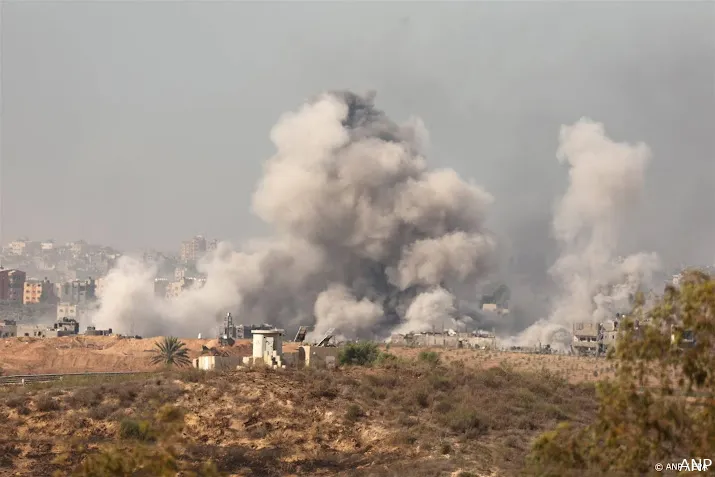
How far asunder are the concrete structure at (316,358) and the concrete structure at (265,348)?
42.0 inches

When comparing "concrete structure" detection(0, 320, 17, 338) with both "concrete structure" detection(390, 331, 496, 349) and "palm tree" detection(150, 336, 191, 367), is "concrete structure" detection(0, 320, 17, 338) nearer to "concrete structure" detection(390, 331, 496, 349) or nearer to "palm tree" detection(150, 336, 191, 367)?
"palm tree" detection(150, 336, 191, 367)

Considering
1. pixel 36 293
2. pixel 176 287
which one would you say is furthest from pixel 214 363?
pixel 36 293

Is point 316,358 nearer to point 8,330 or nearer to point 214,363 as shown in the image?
point 214,363

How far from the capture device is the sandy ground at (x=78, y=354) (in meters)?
58.4

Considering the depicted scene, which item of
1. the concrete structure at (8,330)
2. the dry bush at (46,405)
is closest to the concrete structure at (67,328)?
the concrete structure at (8,330)

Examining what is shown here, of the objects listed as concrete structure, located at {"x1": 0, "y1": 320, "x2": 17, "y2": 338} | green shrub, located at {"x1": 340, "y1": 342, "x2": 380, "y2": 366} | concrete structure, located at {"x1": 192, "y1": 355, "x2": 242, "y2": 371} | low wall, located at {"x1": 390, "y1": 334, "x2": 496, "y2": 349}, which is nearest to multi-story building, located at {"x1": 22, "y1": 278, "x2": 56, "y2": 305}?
concrete structure, located at {"x1": 0, "y1": 320, "x2": 17, "y2": 338}

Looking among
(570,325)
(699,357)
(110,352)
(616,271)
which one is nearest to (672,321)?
(699,357)

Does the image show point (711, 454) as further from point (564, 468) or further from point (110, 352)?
point (110, 352)

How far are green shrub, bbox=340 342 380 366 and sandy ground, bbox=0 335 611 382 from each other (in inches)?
323

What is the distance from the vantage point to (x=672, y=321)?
1088cm

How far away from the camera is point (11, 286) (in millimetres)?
178625

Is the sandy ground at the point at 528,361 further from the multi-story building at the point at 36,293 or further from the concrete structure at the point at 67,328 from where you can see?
the multi-story building at the point at 36,293

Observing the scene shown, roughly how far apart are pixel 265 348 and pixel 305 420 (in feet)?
37.6

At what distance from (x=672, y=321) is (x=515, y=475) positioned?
1281 centimetres
